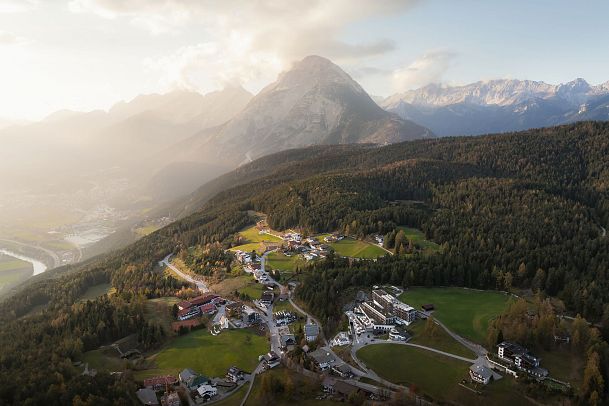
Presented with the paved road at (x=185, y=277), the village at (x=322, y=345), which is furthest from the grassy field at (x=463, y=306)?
the paved road at (x=185, y=277)

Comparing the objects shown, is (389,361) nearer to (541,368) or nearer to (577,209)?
(541,368)

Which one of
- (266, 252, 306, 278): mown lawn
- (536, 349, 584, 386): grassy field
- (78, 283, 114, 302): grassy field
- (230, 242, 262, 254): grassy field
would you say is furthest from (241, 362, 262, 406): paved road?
(78, 283, 114, 302): grassy field

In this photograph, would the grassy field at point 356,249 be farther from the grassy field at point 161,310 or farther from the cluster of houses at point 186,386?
the cluster of houses at point 186,386

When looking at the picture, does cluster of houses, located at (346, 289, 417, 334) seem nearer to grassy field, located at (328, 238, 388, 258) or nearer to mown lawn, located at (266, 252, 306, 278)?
mown lawn, located at (266, 252, 306, 278)

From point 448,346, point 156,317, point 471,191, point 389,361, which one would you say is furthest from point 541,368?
point 471,191

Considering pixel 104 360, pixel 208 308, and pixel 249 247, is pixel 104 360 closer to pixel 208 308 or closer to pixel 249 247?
pixel 208 308
